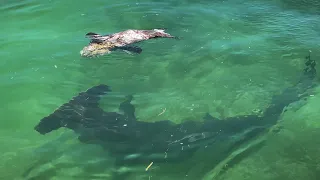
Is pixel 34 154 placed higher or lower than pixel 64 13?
lower

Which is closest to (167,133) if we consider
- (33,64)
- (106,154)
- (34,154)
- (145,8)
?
(106,154)

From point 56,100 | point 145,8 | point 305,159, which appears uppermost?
point 145,8

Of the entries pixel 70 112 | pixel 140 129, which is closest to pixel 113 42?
pixel 70 112

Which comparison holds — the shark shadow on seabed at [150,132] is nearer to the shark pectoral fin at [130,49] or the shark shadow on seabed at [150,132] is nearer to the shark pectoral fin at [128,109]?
the shark pectoral fin at [128,109]

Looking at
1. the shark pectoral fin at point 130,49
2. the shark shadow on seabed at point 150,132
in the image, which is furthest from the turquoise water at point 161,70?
the shark shadow on seabed at point 150,132

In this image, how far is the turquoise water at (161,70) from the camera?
640 cm

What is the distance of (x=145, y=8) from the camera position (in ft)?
38.9

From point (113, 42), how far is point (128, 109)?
2.62 metres

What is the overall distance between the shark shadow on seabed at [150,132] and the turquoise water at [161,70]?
0.75 feet

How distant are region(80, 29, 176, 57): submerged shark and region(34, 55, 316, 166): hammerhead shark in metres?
2.08

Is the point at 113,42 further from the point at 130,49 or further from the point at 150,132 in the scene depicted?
the point at 150,132

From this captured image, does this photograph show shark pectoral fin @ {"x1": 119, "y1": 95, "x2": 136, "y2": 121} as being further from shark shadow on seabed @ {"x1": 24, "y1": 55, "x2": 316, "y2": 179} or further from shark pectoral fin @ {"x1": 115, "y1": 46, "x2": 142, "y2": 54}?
shark pectoral fin @ {"x1": 115, "y1": 46, "x2": 142, "y2": 54}

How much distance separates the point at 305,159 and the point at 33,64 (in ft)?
20.4

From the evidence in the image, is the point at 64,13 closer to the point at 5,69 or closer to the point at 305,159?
the point at 5,69
